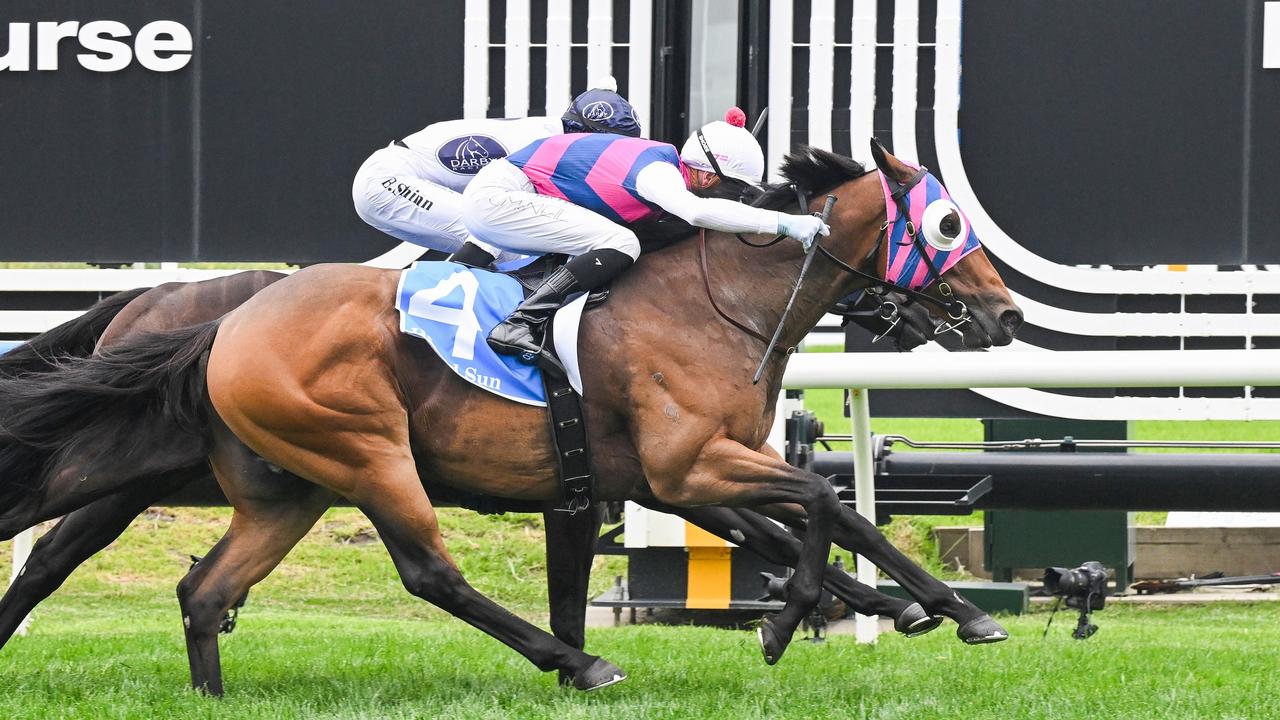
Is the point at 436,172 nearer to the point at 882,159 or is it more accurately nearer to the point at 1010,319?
the point at 882,159

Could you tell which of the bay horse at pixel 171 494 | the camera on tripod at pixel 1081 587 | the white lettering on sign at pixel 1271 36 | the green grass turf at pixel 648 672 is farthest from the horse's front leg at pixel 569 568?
the white lettering on sign at pixel 1271 36

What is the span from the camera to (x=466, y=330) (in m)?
4.60

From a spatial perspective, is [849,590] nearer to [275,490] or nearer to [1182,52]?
[275,490]

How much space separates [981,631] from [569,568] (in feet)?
4.27

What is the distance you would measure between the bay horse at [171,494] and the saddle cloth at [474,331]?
63 cm

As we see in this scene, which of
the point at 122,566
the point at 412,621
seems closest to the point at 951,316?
the point at 412,621

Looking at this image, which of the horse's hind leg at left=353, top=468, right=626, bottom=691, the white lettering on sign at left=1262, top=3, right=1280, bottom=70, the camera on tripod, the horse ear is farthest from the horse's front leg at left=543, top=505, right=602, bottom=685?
the white lettering on sign at left=1262, top=3, right=1280, bottom=70

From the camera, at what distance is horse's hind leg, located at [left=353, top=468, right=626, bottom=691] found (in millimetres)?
4562

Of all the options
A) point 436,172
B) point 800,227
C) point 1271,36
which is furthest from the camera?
point 1271,36

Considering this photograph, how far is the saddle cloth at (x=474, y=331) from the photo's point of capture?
4586 mm

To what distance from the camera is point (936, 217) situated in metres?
4.68

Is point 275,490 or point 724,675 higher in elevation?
point 275,490

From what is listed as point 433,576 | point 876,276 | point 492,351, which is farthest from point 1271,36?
point 433,576

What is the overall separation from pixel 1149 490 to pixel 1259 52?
1.75m
